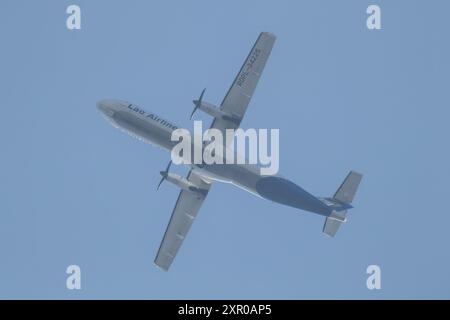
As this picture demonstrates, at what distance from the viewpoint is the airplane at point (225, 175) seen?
135ft

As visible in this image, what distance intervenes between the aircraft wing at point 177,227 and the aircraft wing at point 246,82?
5890 millimetres

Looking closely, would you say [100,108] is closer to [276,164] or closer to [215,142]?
[215,142]

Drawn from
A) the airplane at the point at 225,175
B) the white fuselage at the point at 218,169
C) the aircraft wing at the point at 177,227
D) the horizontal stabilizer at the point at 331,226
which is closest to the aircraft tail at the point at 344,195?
the airplane at the point at 225,175

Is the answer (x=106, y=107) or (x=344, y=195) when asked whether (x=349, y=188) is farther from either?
(x=106, y=107)

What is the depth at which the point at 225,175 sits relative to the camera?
42.2 meters

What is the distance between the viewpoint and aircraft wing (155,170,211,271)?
152ft

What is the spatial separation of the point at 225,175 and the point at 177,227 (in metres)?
6.53

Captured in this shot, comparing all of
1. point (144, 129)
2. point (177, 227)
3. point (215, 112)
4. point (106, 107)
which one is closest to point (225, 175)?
point (215, 112)

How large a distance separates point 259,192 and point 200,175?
14.1 ft

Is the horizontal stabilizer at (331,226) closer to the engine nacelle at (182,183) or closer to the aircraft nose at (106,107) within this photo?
the engine nacelle at (182,183)

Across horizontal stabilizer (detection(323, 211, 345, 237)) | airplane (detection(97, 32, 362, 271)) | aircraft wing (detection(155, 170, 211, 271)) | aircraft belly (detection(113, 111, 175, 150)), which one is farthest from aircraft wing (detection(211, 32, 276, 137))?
horizontal stabilizer (detection(323, 211, 345, 237))

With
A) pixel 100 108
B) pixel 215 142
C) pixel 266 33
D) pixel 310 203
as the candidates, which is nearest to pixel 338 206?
pixel 310 203

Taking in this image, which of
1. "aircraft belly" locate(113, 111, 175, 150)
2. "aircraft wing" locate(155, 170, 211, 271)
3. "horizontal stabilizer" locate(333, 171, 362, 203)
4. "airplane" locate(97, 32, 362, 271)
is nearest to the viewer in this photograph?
"airplane" locate(97, 32, 362, 271)

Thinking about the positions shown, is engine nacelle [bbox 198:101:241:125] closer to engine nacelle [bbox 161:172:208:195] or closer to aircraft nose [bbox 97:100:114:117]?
engine nacelle [bbox 161:172:208:195]
